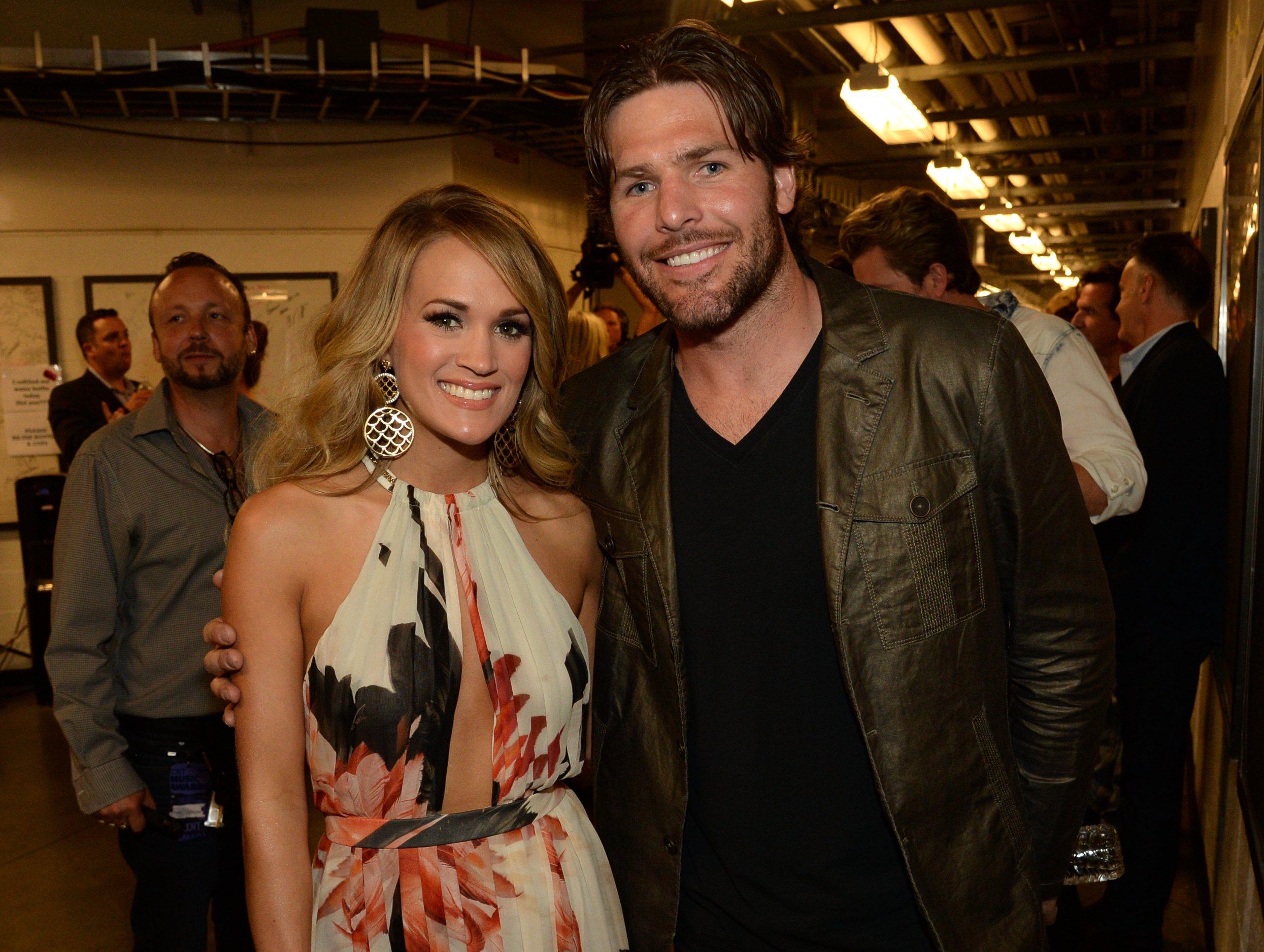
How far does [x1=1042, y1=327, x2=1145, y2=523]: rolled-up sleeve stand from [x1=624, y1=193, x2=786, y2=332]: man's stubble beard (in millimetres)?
1213

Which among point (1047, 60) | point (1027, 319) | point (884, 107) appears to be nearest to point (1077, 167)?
point (1047, 60)

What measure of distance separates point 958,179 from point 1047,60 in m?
1.61

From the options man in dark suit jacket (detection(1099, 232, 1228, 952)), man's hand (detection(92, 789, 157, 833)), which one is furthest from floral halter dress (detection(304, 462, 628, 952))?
man in dark suit jacket (detection(1099, 232, 1228, 952))

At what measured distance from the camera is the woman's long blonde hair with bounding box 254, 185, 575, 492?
1833 millimetres

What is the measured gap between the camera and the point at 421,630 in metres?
1.75

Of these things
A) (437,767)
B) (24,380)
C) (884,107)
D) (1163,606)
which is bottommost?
(1163,606)

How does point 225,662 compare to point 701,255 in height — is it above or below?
below

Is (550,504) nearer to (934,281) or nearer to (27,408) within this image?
(934,281)

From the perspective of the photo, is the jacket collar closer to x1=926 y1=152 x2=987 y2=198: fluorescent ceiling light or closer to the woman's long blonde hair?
the woman's long blonde hair

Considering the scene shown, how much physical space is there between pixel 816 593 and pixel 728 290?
503mm

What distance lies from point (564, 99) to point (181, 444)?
3.92 m

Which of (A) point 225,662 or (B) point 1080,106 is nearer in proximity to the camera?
(A) point 225,662

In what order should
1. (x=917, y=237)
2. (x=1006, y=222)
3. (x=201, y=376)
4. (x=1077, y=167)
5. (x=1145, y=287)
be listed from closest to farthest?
(x=201, y=376) < (x=917, y=237) < (x=1145, y=287) < (x=1077, y=167) < (x=1006, y=222)

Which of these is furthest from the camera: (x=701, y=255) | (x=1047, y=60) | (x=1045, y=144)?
(x=1045, y=144)
